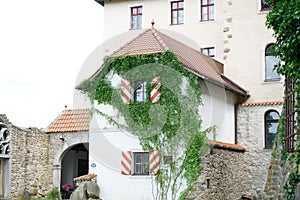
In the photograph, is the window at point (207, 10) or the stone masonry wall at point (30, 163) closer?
the stone masonry wall at point (30, 163)

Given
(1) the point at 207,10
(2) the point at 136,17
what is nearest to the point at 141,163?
Result: (1) the point at 207,10

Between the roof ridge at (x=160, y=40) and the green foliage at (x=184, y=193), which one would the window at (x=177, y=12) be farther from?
the green foliage at (x=184, y=193)

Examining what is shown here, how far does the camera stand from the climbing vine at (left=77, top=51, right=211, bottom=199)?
56.9ft

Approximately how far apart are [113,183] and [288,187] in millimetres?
7708

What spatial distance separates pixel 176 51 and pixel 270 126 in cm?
482

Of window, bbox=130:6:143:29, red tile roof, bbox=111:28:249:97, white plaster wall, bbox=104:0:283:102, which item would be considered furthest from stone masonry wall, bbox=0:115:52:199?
white plaster wall, bbox=104:0:283:102

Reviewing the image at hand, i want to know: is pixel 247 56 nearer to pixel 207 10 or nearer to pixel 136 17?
pixel 207 10

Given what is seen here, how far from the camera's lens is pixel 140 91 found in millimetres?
18328


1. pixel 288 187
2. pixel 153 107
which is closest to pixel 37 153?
pixel 153 107

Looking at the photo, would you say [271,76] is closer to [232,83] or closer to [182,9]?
[232,83]

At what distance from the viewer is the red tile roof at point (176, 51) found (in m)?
18.0

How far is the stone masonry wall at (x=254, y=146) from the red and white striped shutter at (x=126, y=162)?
15.0 ft

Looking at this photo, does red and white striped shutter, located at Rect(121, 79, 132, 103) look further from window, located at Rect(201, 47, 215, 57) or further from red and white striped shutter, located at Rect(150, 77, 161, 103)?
window, located at Rect(201, 47, 215, 57)

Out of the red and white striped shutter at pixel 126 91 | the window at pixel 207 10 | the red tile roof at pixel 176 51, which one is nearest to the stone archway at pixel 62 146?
the red and white striped shutter at pixel 126 91
